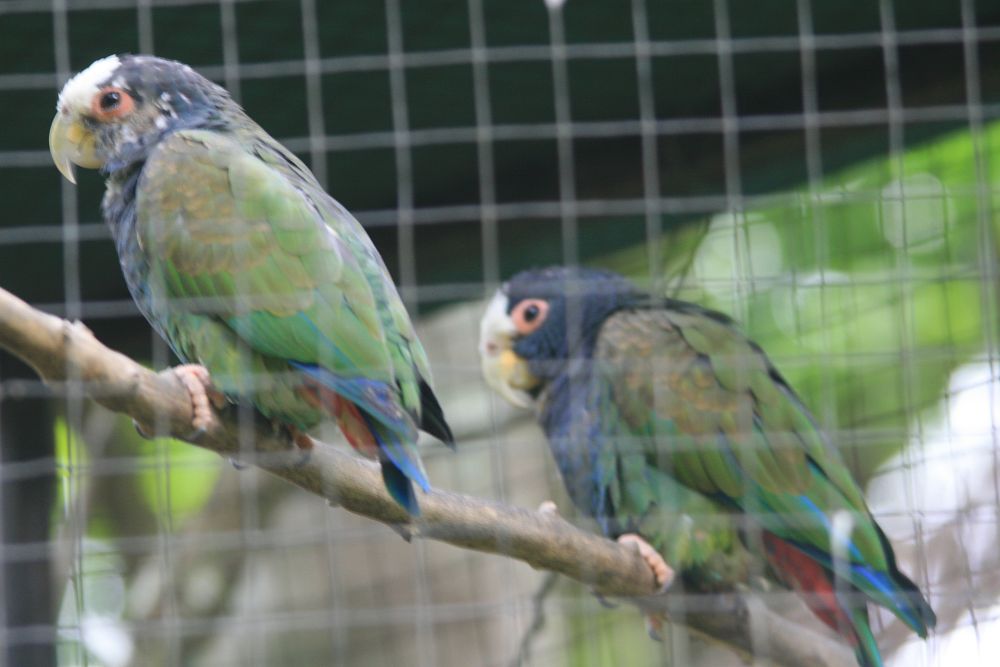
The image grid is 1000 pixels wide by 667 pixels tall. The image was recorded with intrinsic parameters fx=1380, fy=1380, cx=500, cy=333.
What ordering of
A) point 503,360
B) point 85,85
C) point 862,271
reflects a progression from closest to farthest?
point 85,85 < point 503,360 < point 862,271

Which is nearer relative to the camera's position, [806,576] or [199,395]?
[199,395]

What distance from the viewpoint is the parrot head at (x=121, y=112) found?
177cm

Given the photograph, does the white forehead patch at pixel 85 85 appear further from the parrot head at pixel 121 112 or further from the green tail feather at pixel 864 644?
the green tail feather at pixel 864 644

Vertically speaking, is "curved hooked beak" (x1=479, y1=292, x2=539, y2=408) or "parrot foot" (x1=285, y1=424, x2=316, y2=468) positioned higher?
"curved hooked beak" (x1=479, y1=292, x2=539, y2=408)

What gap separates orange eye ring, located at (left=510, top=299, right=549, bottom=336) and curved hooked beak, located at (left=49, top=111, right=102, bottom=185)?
85 centimetres

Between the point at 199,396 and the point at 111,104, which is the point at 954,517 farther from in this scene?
the point at 111,104

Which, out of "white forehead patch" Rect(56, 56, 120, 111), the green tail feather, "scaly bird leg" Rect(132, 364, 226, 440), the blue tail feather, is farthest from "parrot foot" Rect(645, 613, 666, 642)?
"white forehead patch" Rect(56, 56, 120, 111)

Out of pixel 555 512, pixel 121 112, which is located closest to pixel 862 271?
pixel 555 512

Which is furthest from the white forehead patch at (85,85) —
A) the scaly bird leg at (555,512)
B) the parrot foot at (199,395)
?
the scaly bird leg at (555,512)

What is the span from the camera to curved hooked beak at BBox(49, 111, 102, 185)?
1.77m

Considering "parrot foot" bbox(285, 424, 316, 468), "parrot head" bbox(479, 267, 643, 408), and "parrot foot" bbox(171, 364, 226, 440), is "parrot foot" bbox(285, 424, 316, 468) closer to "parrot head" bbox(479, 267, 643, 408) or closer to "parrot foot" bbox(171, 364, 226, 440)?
"parrot foot" bbox(171, 364, 226, 440)

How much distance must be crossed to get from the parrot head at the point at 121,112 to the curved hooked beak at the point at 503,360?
0.74m

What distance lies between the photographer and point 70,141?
1773 millimetres

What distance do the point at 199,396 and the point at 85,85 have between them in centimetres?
49
